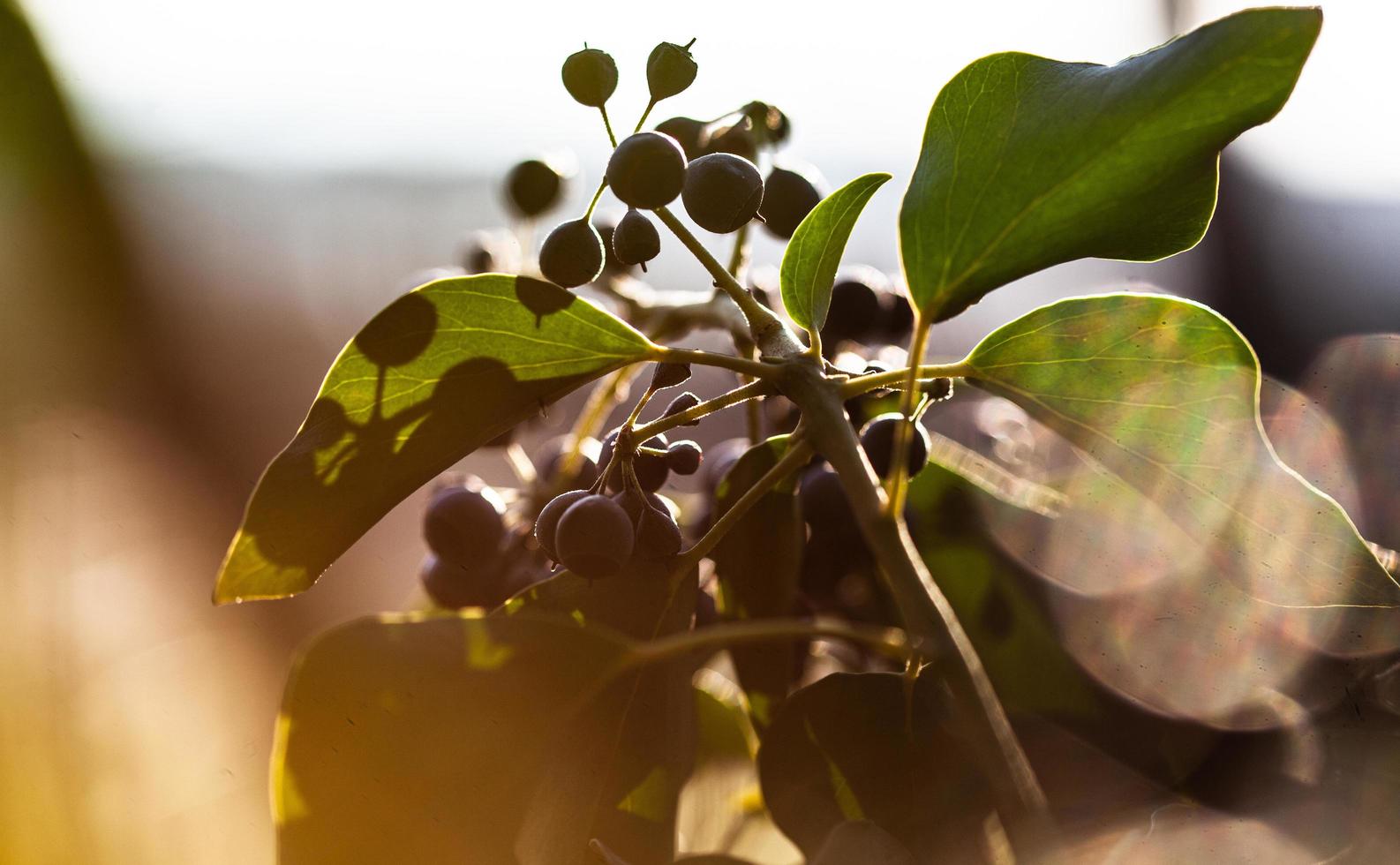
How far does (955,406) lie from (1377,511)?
0.31 meters

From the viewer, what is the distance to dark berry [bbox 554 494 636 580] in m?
0.45

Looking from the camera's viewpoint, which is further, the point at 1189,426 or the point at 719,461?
the point at 719,461

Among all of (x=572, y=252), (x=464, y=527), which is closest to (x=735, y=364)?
(x=572, y=252)

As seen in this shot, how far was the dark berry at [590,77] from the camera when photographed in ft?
1.68

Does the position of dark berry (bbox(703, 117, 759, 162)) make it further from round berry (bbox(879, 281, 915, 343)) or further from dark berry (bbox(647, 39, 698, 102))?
round berry (bbox(879, 281, 915, 343))

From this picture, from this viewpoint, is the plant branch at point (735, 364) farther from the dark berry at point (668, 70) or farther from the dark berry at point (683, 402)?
the dark berry at point (668, 70)

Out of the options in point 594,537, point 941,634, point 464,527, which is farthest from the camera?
point 464,527

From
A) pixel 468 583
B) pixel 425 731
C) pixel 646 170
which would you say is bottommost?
pixel 468 583

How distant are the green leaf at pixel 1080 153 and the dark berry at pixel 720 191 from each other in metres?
0.09

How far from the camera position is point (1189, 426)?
0.42 meters

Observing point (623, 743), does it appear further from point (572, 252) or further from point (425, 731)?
point (572, 252)

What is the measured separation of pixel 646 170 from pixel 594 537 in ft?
0.61

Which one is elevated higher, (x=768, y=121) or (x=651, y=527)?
(x=768, y=121)

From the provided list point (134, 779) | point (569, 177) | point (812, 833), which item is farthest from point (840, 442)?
point (134, 779)
